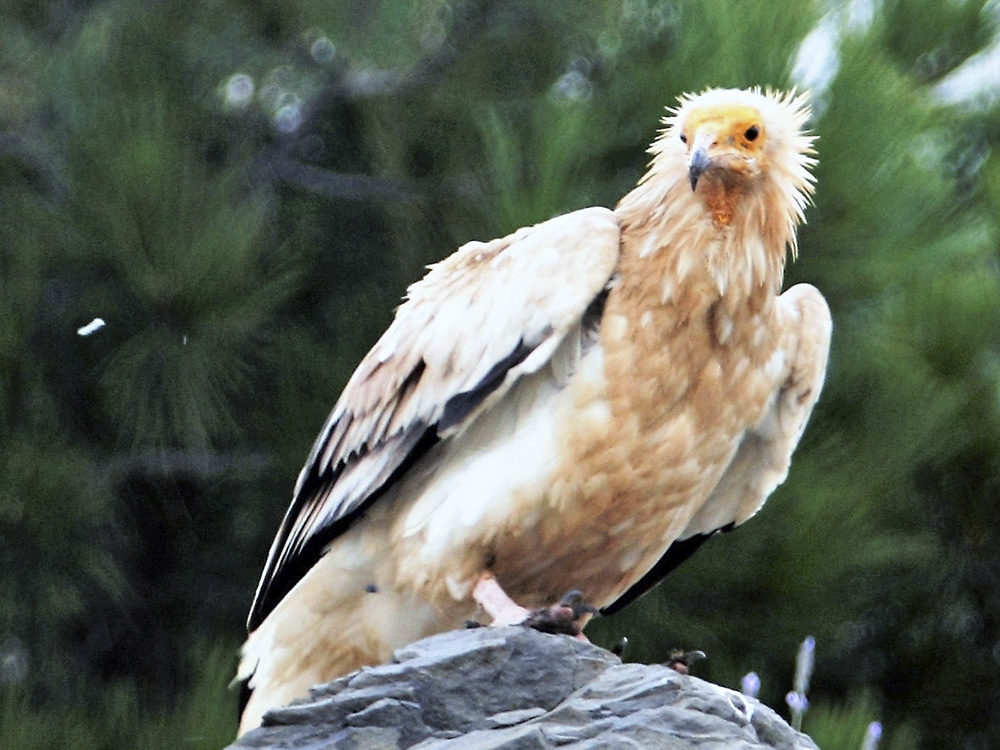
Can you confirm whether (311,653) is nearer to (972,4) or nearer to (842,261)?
(842,261)

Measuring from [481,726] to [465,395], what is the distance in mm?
1024

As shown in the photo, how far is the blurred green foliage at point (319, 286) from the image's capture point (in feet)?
17.2

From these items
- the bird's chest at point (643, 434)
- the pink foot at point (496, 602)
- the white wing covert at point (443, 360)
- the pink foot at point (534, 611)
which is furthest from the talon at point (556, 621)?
the white wing covert at point (443, 360)

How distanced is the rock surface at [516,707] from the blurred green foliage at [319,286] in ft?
6.19

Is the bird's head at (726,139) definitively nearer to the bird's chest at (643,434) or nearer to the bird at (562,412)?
the bird at (562,412)

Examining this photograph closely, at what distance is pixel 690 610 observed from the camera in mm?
5488

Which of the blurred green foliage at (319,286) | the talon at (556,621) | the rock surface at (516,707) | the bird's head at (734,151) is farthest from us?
the blurred green foliage at (319,286)

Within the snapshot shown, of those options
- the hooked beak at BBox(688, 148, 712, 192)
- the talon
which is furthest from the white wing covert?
the talon

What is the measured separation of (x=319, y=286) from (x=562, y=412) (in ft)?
6.91

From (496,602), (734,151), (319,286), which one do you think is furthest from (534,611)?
(319,286)

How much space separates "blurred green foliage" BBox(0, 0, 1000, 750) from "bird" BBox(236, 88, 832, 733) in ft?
3.14

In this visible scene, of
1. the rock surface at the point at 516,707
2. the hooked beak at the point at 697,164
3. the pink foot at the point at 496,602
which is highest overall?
the hooked beak at the point at 697,164

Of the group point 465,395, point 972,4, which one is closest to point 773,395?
point 465,395

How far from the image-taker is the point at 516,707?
3129 mm
